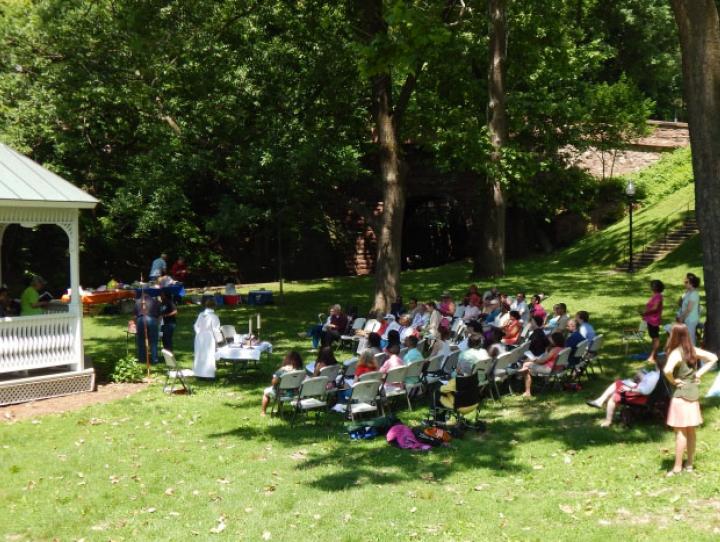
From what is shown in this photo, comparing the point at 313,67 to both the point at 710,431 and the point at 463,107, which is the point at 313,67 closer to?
the point at 463,107

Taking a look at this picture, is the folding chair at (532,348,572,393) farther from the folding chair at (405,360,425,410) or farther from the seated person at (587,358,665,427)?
the folding chair at (405,360,425,410)

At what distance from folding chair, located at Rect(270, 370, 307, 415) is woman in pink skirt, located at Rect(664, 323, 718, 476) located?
5.19 meters

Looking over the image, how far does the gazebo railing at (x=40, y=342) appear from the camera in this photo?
13641 millimetres

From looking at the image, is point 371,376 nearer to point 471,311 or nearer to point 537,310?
point 537,310

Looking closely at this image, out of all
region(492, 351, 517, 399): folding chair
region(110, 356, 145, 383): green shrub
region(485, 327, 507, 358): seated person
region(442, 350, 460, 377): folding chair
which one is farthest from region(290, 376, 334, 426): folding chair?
region(110, 356, 145, 383): green shrub

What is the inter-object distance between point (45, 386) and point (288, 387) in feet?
16.5

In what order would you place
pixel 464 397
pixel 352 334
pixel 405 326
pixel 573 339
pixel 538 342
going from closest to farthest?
pixel 464 397 < pixel 573 339 < pixel 538 342 < pixel 405 326 < pixel 352 334

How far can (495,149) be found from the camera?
20.9 m

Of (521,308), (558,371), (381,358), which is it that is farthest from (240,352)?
(521,308)

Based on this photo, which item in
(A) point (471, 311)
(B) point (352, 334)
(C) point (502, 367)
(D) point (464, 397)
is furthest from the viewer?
(B) point (352, 334)

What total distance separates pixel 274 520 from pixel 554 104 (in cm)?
2132

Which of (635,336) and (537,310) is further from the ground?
(537,310)

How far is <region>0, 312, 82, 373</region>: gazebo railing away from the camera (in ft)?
44.8

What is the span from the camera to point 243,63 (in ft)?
70.1
